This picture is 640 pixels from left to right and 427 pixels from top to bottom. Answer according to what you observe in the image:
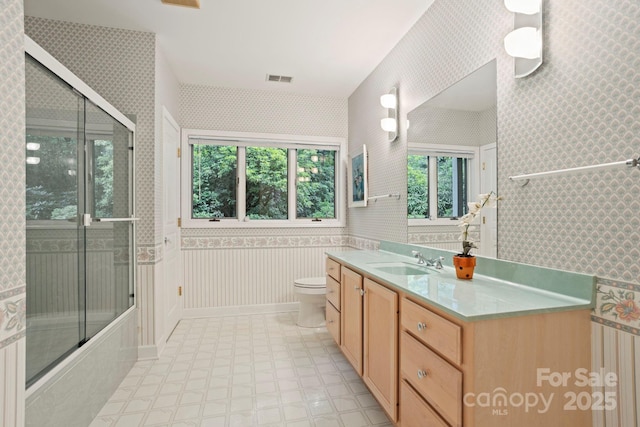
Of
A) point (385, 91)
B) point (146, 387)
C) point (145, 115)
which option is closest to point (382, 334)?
point (146, 387)

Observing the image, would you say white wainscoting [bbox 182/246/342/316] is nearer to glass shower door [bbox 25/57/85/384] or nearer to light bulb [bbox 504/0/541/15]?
glass shower door [bbox 25/57/85/384]

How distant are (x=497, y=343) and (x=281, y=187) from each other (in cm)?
307

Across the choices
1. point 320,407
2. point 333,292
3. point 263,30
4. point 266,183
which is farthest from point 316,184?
point 320,407

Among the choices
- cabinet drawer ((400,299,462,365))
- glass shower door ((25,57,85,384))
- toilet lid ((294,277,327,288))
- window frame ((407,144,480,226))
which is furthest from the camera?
toilet lid ((294,277,327,288))

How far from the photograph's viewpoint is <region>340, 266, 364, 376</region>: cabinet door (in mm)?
2037

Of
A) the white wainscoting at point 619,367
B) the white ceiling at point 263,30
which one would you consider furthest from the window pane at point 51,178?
the white wainscoting at point 619,367

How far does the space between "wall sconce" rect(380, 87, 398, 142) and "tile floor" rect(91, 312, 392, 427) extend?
187cm

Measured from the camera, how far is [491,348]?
1059 millimetres

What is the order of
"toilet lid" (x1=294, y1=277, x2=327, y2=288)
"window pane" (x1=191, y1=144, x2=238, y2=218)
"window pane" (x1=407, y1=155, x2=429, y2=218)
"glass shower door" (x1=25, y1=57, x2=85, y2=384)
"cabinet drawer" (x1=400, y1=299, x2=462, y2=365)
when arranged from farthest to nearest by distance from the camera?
1. "window pane" (x1=191, y1=144, x2=238, y2=218)
2. "toilet lid" (x1=294, y1=277, x2=327, y2=288)
3. "window pane" (x1=407, y1=155, x2=429, y2=218)
4. "glass shower door" (x1=25, y1=57, x2=85, y2=384)
5. "cabinet drawer" (x1=400, y1=299, x2=462, y2=365)

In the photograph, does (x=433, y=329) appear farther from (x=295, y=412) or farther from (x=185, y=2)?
(x=185, y=2)

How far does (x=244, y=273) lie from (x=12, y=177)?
2.73 meters

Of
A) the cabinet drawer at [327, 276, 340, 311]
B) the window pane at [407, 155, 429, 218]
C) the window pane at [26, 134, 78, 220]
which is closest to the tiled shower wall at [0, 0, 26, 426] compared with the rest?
the window pane at [26, 134, 78, 220]

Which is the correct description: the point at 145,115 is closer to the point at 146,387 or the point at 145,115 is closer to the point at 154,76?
the point at 154,76

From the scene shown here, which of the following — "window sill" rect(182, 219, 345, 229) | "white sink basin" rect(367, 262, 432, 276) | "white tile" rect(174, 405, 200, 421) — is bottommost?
"white tile" rect(174, 405, 200, 421)
